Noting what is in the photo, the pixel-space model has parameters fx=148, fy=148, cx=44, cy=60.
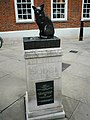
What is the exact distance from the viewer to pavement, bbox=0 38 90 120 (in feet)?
9.87

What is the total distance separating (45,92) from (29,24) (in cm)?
819

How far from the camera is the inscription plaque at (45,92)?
2.62 m

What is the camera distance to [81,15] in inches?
424

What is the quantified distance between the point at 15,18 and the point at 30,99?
26.8 feet

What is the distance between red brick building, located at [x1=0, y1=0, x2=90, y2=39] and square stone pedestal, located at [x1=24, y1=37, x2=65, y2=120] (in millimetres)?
7837

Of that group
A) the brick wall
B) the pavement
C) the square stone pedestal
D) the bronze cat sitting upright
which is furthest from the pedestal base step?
the brick wall

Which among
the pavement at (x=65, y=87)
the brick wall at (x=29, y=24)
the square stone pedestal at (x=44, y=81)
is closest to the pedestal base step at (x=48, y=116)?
the square stone pedestal at (x=44, y=81)

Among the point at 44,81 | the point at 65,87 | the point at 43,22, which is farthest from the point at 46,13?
the point at 44,81

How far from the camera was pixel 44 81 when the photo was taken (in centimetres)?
258

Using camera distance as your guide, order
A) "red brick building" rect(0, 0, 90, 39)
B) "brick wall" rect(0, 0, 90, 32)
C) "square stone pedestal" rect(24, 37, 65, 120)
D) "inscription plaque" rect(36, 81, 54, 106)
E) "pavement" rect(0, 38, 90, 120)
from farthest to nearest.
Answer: "red brick building" rect(0, 0, 90, 39)
"brick wall" rect(0, 0, 90, 32)
"pavement" rect(0, 38, 90, 120)
"inscription plaque" rect(36, 81, 54, 106)
"square stone pedestal" rect(24, 37, 65, 120)

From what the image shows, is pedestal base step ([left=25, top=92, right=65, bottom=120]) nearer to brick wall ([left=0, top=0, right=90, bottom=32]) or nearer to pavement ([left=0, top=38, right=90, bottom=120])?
pavement ([left=0, top=38, right=90, bottom=120])

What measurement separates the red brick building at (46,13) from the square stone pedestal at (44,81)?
25.7ft

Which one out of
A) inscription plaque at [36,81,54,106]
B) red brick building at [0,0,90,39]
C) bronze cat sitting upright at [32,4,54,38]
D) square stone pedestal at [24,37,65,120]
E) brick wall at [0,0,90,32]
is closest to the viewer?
square stone pedestal at [24,37,65,120]

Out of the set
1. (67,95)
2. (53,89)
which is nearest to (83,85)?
(67,95)
